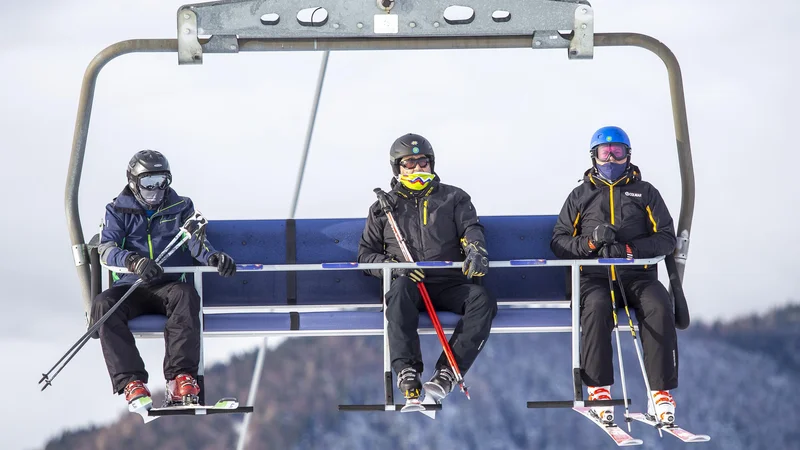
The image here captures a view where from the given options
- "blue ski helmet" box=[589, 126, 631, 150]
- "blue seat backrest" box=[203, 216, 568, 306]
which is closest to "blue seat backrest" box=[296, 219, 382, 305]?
"blue seat backrest" box=[203, 216, 568, 306]

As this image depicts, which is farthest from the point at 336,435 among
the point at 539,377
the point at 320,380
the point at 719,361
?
the point at 719,361

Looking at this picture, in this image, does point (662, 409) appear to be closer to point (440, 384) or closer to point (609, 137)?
point (440, 384)

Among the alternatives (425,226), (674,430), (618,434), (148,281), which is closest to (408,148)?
(425,226)

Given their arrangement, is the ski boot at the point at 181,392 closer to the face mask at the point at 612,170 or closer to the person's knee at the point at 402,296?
the person's knee at the point at 402,296

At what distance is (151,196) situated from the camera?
24.0 ft

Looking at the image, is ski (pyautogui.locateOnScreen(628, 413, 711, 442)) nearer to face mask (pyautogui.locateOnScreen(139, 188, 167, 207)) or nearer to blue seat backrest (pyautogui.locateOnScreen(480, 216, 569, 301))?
blue seat backrest (pyautogui.locateOnScreen(480, 216, 569, 301))

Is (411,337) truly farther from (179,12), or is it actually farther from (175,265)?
(179,12)

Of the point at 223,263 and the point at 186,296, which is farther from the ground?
the point at 223,263

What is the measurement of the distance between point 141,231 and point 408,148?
1670mm

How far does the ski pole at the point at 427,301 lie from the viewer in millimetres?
6883

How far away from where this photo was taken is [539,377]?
45.7 metres

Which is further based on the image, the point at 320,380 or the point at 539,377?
A: the point at 539,377

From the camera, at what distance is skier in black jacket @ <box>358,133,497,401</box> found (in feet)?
22.7

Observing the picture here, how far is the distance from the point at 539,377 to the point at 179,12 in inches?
1554
